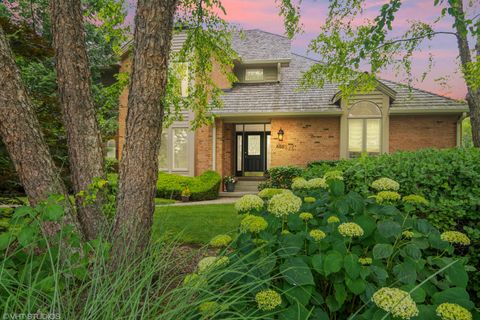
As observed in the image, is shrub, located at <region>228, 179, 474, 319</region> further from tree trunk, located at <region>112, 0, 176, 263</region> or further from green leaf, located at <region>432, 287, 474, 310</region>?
tree trunk, located at <region>112, 0, 176, 263</region>

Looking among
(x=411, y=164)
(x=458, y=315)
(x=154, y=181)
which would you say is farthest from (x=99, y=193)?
(x=411, y=164)

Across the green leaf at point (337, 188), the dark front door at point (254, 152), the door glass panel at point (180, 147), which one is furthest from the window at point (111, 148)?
the green leaf at point (337, 188)

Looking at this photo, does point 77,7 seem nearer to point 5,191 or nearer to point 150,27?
point 150,27

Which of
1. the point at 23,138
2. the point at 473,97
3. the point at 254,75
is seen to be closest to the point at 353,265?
the point at 23,138

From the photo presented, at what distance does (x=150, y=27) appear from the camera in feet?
9.70

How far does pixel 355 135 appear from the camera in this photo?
1391cm

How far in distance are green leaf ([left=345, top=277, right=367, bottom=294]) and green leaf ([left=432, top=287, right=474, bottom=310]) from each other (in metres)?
0.33

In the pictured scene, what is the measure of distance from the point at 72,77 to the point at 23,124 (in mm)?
666

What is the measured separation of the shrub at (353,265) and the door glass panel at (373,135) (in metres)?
12.6

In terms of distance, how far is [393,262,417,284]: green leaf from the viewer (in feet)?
5.35

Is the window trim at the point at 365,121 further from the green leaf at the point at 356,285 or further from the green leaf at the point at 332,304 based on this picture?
the green leaf at the point at 356,285

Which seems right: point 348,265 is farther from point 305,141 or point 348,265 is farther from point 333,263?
point 305,141

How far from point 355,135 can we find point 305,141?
6.96ft

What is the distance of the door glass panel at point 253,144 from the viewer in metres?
16.4
